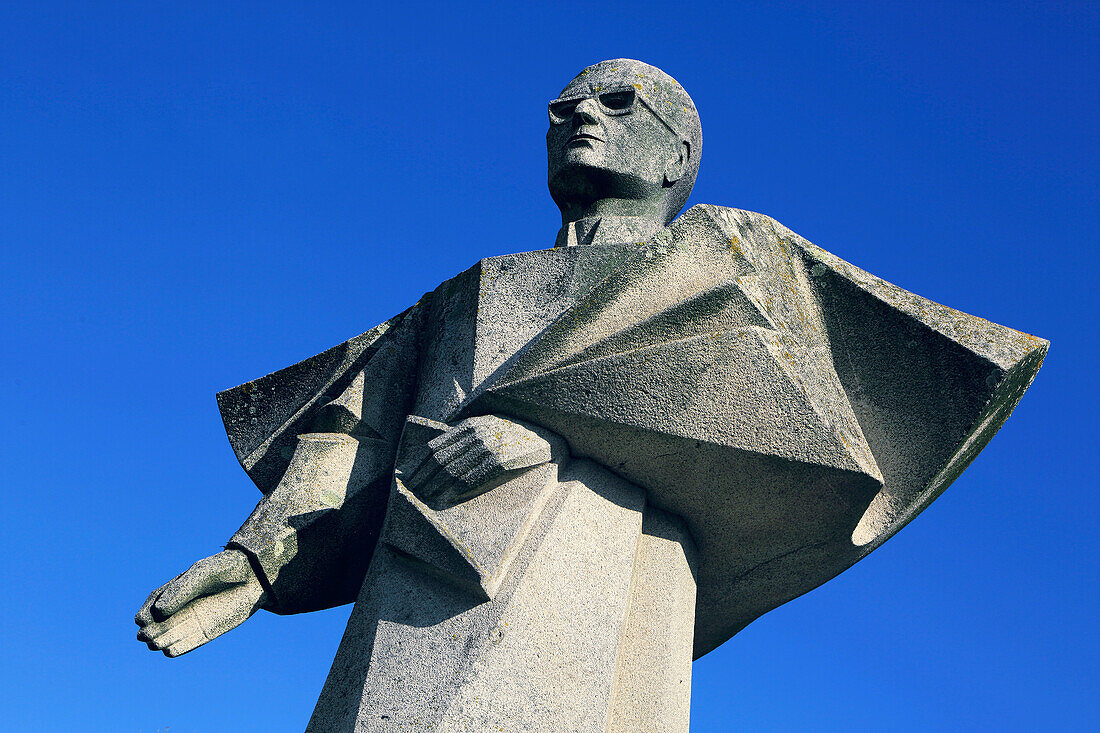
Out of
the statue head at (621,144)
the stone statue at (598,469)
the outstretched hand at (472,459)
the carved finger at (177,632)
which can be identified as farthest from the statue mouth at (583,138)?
the carved finger at (177,632)

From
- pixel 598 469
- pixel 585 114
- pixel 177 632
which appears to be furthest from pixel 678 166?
pixel 177 632

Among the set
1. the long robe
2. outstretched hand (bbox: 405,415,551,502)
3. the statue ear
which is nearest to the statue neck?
the statue ear

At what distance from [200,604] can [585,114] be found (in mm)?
2948

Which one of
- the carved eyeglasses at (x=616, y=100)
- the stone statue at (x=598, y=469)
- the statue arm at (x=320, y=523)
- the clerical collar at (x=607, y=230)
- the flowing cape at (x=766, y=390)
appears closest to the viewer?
the stone statue at (x=598, y=469)

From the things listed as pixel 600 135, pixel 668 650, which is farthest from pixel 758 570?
pixel 600 135

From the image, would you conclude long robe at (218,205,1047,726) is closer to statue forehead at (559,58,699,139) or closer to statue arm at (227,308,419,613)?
statue arm at (227,308,419,613)

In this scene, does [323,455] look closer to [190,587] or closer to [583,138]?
[190,587]

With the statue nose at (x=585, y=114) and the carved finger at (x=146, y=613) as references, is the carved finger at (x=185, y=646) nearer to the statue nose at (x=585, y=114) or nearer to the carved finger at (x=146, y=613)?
the carved finger at (x=146, y=613)

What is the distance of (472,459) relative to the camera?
18.2 ft

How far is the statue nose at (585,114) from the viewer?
6.67m

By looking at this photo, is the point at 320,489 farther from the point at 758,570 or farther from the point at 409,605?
the point at 758,570

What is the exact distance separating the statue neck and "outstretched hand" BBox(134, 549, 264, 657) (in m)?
2.15

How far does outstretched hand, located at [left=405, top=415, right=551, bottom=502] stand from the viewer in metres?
5.55

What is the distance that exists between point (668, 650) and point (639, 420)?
1.01 m
